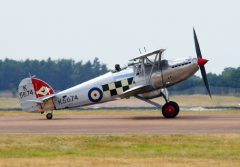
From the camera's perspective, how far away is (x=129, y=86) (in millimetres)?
39938

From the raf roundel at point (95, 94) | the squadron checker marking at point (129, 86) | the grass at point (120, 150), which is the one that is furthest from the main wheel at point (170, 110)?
the grass at point (120, 150)

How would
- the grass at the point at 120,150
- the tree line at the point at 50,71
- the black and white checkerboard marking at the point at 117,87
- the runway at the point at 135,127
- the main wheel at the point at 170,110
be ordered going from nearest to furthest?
the grass at the point at 120,150, the runway at the point at 135,127, the main wheel at the point at 170,110, the black and white checkerboard marking at the point at 117,87, the tree line at the point at 50,71

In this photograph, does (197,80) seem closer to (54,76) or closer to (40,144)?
(54,76)

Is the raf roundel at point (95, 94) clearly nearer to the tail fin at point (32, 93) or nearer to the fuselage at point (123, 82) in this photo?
the fuselage at point (123, 82)

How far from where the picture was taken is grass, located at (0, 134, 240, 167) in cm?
2078

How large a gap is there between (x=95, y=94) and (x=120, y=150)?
1677 centimetres

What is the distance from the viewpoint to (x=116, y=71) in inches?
1587

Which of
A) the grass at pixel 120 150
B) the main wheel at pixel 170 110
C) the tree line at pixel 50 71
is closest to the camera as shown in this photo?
the grass at pixel 120 150

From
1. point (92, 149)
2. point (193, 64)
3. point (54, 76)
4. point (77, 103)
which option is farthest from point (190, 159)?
point (54, 76)

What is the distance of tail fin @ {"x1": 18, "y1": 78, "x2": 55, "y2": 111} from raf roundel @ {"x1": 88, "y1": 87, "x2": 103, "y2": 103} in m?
3.09

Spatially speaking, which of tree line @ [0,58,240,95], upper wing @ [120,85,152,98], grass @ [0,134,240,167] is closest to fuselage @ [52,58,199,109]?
upper wing @ [120,85,152,98]

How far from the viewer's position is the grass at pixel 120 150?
20.8 m

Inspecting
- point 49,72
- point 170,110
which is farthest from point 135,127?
point 49,72

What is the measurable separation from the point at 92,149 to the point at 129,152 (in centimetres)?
172
